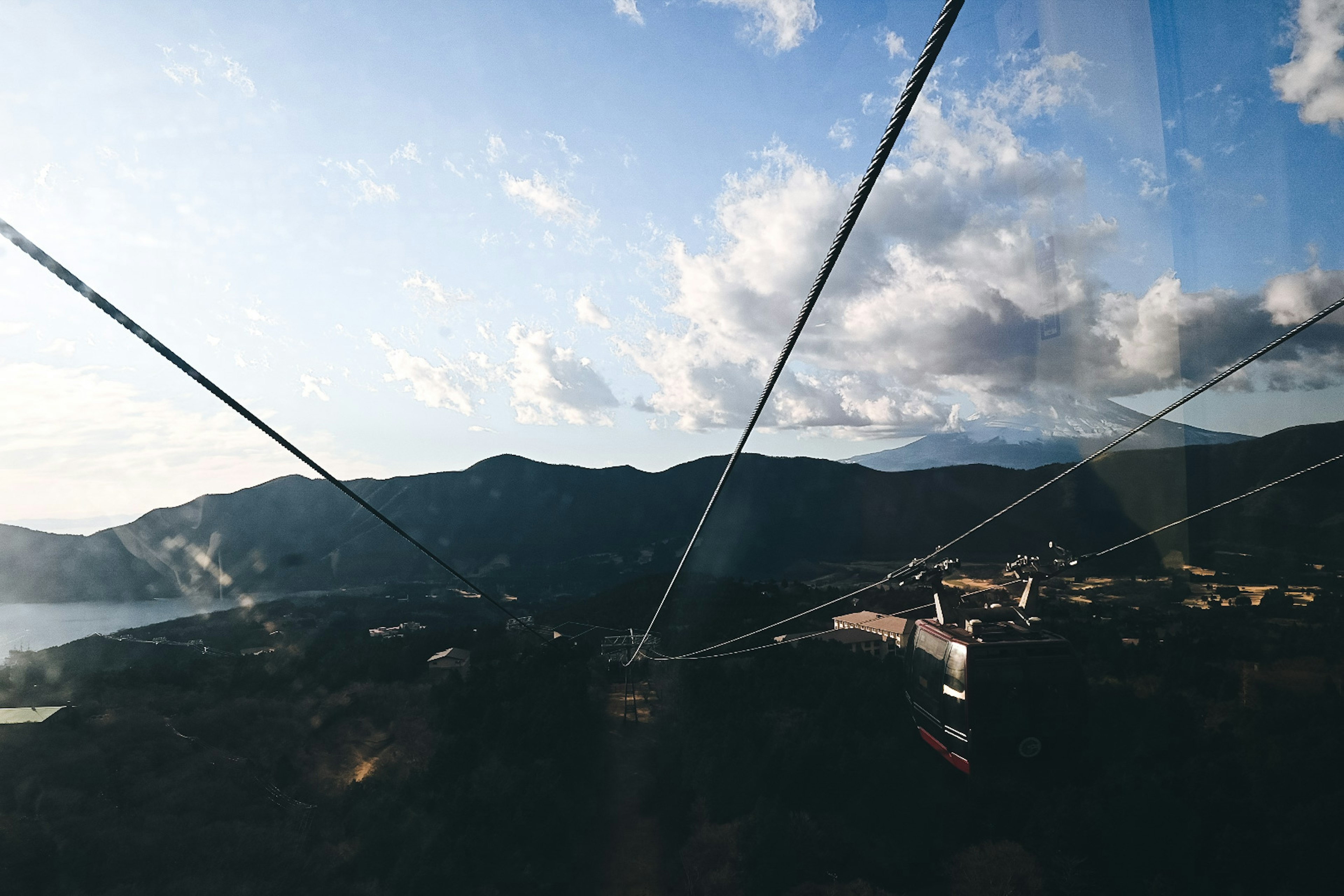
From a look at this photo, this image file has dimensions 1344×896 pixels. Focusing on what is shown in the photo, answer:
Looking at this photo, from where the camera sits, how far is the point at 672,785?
2881 centimetres

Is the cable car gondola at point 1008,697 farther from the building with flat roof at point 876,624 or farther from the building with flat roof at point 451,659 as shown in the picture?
→ the building with flat roof at point 876,624

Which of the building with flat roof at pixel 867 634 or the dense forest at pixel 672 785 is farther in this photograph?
the building with flat roof at pixel 867 634

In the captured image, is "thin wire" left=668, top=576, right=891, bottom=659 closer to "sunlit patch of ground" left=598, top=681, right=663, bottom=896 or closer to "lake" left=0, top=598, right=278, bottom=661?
"sunlit patch of ground" left=598, top=681, right=663, bottom=896

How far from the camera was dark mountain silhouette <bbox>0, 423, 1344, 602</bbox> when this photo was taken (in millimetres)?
89375

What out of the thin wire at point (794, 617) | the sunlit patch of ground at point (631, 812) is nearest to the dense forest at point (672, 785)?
the sunlit patch of ground at point (631, 812)

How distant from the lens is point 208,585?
454 feet

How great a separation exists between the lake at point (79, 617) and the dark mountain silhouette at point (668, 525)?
3502mm

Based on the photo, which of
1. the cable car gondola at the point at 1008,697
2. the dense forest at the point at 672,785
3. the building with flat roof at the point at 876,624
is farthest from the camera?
the building with flat roof at the point at 876,624

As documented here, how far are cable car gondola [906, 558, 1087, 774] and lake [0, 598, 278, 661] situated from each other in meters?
123

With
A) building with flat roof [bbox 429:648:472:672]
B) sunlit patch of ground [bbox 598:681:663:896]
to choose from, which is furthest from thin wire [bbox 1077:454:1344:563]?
building with flat roof [bbox 429:648:472:672]

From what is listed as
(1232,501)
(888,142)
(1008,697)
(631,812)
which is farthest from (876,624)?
(888,142)

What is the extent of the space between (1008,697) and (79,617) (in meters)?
174

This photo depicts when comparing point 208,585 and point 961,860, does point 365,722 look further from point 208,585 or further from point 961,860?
point 208,585

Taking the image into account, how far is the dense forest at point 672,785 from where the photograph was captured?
63.5 ft
